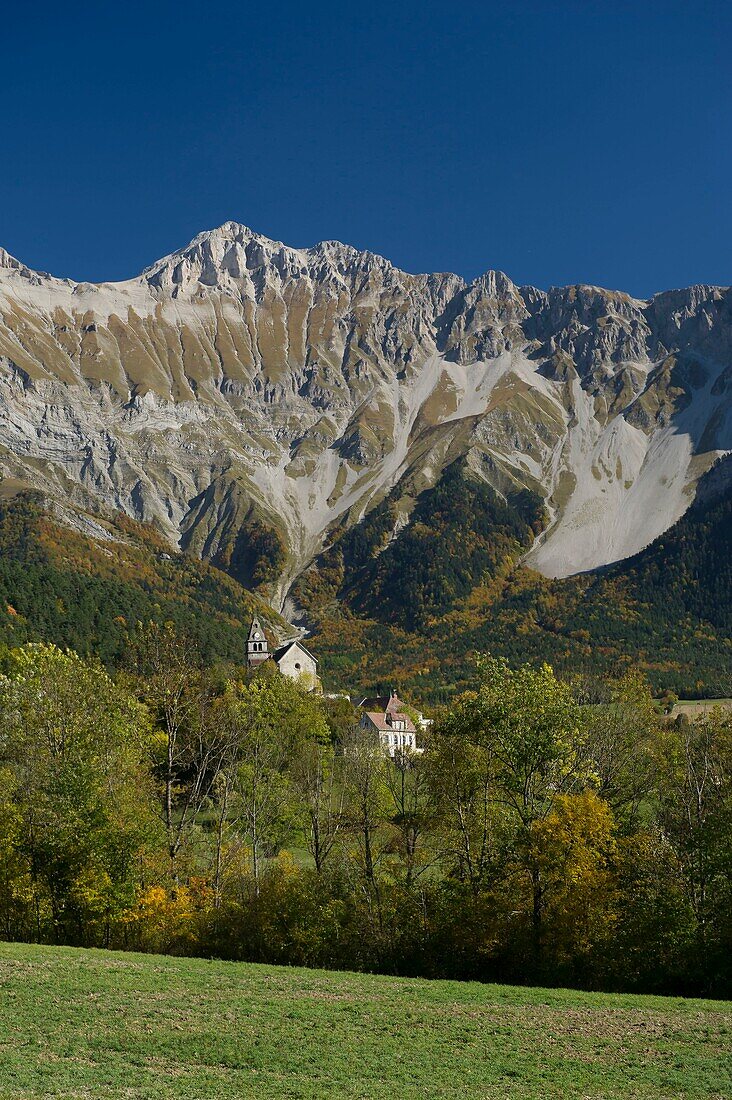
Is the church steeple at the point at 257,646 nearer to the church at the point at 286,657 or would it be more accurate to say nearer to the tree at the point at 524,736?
the church at the point at 286,657

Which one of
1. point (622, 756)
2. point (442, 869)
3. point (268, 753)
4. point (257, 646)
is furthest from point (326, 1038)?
point (257, 646)

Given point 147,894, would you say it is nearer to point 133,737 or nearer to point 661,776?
point 133,737

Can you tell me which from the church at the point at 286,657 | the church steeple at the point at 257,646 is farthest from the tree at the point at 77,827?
the church steeple at the point at 257,646

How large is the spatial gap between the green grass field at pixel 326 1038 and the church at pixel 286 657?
329ft

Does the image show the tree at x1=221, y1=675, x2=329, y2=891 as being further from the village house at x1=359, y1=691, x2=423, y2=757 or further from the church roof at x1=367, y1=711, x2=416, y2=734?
the church roof at x1=367, y1=711, x2=416, y2=734

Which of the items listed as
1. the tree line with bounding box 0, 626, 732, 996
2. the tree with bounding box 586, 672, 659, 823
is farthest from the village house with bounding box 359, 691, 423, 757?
the tree line with bounding box 0, 626, 732, 996

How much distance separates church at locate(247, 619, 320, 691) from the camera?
5443 inches

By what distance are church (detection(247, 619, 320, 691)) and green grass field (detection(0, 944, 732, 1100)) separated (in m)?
100

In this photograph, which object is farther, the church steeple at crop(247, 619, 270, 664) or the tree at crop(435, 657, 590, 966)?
the church steeple at crop(247, 619, 270, 664)

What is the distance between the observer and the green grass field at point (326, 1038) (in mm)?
21141

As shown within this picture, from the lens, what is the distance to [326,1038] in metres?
25.2

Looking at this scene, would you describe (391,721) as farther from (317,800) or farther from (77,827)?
(77,827)

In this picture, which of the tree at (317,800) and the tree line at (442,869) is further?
the tree at (317,800)

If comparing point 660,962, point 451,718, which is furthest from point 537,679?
point 660,962
